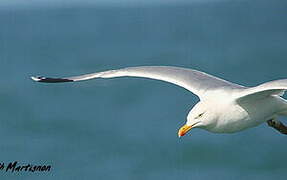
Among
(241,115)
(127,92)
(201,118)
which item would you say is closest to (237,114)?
(241,115)

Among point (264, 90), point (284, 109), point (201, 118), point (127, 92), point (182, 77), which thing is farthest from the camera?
point (127, 92)

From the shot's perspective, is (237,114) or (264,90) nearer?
(264,90)

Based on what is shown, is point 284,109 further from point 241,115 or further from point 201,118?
point 201,118

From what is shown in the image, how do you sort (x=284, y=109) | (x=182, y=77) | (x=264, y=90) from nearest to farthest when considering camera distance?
(x=264, y=90), (x=284, y=109), (x=182, y=77)

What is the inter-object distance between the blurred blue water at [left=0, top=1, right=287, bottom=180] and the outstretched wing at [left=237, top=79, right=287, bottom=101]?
5.73 metres

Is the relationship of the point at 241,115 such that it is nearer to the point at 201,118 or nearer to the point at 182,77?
the point at 201,118

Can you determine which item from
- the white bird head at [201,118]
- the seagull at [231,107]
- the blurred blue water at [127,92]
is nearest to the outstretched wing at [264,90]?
the seagull at [231,107]

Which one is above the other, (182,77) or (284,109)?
(182,77)

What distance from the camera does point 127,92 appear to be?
17.0 meters

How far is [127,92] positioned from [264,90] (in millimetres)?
12105

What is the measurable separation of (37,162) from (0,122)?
2788 mm

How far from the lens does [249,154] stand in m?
12.5

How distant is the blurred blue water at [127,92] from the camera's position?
12070 mm

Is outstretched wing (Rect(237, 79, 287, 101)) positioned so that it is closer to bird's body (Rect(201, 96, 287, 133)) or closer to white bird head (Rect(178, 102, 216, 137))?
bird's body (Rect(201, 96, 287, 133))
